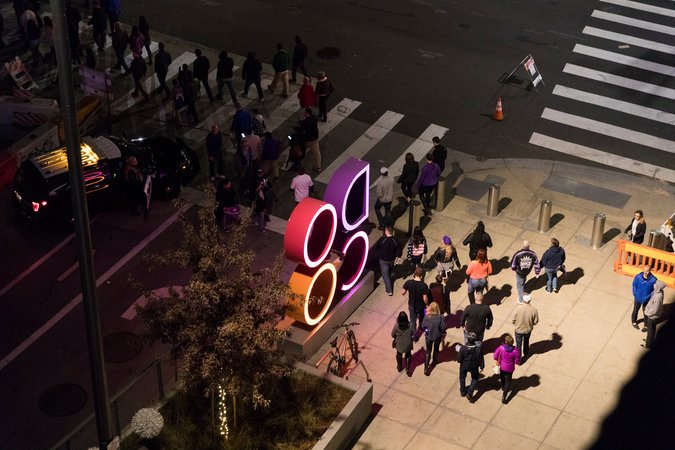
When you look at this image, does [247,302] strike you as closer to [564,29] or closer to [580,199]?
[580,199]

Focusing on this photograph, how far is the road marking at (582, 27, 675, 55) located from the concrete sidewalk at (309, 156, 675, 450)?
7.08 meters

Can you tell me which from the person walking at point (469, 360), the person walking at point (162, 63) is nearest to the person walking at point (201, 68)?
the person walking at point (162, 63)

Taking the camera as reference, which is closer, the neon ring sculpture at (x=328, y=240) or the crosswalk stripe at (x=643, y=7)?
the neon ring sculpture at (x=328, y=240)

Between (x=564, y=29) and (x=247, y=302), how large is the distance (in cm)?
1943

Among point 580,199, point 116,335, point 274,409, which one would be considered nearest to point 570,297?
point 580,199

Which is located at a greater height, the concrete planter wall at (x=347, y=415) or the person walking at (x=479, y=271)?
the person walking at (x=479, y=271)

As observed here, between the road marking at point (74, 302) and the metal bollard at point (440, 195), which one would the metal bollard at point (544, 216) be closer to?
the metal bollard at point (440, 195)

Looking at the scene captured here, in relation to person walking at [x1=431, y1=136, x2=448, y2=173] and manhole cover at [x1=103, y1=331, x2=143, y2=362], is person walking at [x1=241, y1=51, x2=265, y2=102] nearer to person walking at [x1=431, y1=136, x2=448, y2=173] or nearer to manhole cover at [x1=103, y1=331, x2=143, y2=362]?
person walking at [x1=431, y1=136, x2=448, y2=173]

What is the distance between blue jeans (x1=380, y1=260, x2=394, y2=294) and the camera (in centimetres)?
2185

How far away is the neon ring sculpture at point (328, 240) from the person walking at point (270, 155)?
165 inches

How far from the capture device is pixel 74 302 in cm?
2216

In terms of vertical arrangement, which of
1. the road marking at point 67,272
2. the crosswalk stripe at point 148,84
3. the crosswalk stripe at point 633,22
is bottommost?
the road marking at point 67,272

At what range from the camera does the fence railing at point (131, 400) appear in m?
16.6

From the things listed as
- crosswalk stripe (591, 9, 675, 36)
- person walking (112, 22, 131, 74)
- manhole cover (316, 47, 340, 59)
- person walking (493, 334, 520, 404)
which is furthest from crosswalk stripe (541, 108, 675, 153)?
person walking (112, 22, 131, 74)
